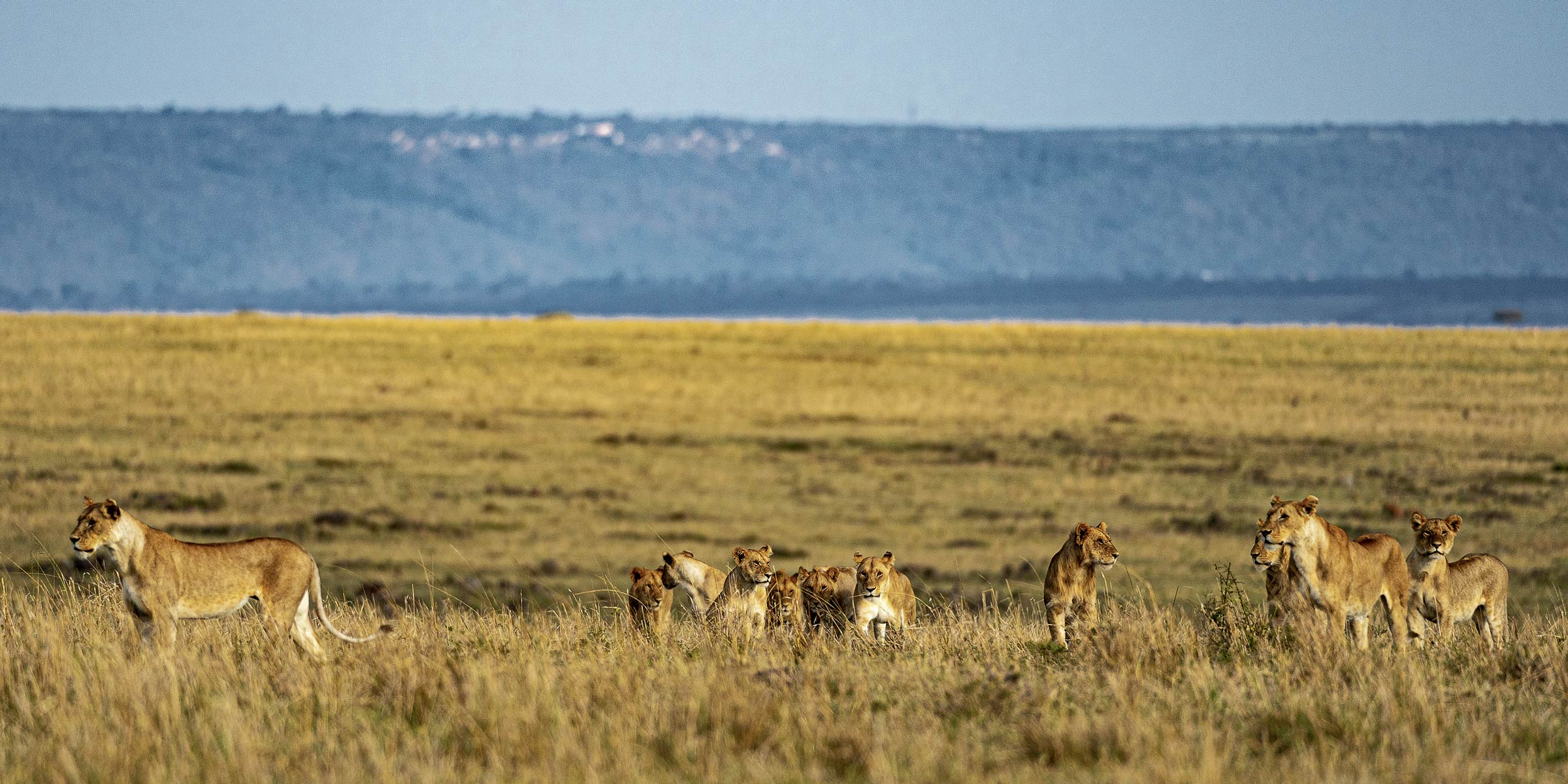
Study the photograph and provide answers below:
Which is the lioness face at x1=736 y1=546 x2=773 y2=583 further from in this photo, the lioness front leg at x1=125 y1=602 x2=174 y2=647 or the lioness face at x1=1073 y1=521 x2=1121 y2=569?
the lioness front leg at x1=125 y1=602 x2=174 y2=647

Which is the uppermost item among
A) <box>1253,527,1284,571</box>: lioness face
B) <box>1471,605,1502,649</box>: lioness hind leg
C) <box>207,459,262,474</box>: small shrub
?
<box>207,459,262,474</box>: small shrub

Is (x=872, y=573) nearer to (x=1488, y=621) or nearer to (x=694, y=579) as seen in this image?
(x=694, y=579)

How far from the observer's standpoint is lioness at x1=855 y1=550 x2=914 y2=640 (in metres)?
9.48

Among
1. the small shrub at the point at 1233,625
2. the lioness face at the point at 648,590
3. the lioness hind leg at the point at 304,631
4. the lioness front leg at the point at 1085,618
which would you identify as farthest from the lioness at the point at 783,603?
the lioness hind leg at the point at 304,631

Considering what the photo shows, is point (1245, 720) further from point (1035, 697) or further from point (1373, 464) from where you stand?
point (1373, 464)

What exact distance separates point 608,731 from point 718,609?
2.88m

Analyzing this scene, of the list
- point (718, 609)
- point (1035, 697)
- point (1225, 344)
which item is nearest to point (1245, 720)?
point (1035, 697)

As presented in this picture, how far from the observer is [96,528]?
7.79m

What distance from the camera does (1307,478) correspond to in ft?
113

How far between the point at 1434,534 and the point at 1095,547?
1.70 m

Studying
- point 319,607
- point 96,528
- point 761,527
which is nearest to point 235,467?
point 761,527

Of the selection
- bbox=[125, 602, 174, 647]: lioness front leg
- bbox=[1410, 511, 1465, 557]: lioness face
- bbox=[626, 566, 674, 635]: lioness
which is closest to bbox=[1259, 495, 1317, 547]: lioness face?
bbox=[1410, 511, 1465, 557]: lioness face

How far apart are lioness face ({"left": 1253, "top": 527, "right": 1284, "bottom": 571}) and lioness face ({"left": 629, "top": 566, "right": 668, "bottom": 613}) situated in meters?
3.60

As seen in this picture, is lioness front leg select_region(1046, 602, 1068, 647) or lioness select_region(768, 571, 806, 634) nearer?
lioness front leg select_region(1046, 602, 1068, 647)
